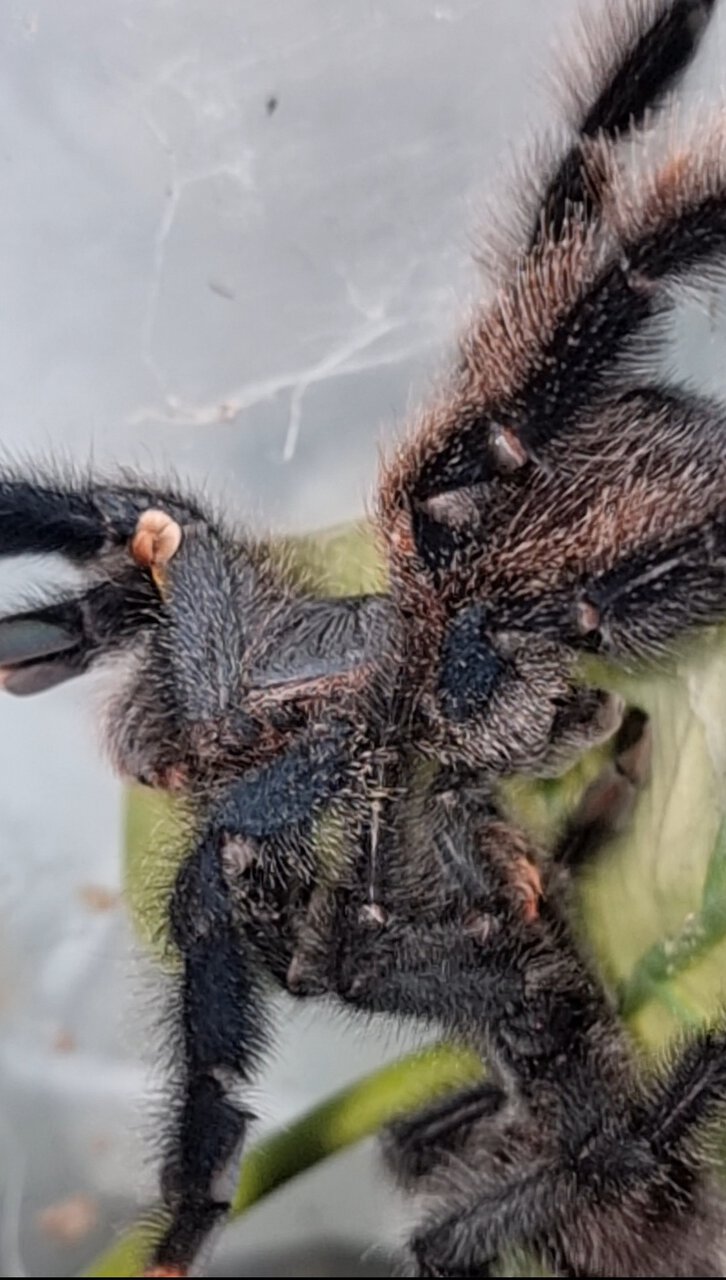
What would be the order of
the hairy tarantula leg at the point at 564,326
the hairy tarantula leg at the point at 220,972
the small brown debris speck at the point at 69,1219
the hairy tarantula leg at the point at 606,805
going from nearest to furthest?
the hairy tarantula leg at the point at 564,326, the hairy tarantula leg at the point at 220,972, the hairy tarantula leg at the point at 606,805, the small brown debris speck at the point at 69,1219

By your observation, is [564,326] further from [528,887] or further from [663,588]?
[528,887]

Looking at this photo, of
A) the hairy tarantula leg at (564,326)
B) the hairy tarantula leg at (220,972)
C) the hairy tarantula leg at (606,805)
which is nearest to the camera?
the hairy tarantula leg at (564,326)

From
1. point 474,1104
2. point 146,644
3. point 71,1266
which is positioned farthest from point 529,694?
point 71,1266

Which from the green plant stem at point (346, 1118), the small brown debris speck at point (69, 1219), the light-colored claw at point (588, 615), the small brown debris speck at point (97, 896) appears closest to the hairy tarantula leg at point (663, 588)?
the light-colored claw at point (588, 615)

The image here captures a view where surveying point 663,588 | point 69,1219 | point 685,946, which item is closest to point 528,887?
point 685,946

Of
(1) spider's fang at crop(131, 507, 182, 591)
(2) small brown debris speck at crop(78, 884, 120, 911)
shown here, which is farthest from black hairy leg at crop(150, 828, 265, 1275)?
(2) small brown debris speck at crop(78, 884, 120, 911)

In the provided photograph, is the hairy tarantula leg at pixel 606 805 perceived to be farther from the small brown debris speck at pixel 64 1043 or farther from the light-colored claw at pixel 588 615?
the small brown debris speck at pixel 64 1043

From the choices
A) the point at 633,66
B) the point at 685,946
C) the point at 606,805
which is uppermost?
the point at 633,66
